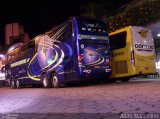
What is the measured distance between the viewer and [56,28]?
17.7 metres

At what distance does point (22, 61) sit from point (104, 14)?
13.3m

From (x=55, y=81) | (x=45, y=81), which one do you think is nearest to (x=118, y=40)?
(x=55, y=81)

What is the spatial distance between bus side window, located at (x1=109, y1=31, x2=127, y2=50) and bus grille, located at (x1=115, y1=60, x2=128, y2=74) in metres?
0.95

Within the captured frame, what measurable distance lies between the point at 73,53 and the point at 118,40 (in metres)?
3.33

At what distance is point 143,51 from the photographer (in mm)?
17156

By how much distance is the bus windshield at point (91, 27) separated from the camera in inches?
632

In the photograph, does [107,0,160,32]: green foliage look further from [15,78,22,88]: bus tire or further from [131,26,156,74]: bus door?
[15,78,22,88]: bus tire

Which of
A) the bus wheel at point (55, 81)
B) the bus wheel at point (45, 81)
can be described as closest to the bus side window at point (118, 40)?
the bus wheel at point (55, 81)

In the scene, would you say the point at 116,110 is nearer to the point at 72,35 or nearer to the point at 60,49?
the point at 72,35

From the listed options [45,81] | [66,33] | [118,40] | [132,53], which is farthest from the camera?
[45,81]

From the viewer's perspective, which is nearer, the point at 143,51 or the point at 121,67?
the point at 143,51

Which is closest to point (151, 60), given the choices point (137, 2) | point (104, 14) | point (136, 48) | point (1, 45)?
point (136, 48)

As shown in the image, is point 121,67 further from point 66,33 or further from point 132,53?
point 66,33

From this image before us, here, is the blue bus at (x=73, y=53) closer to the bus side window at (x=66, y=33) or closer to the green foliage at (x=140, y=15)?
the bus side window at (x=66, y=33)
